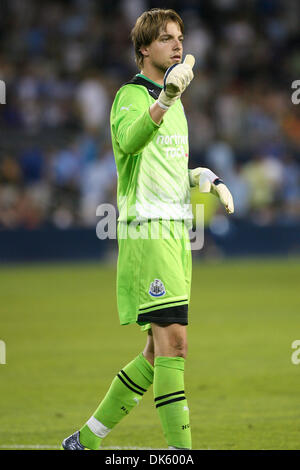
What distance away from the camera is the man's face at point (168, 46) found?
17.0 ft

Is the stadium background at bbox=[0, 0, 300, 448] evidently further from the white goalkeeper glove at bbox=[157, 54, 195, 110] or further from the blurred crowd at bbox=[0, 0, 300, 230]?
the white goalkeeper glove at bbox=[157, 54, 195, 110]

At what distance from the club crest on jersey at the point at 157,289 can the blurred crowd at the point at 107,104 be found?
1399cm

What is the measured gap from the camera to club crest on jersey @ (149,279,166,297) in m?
4.96

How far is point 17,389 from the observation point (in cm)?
782

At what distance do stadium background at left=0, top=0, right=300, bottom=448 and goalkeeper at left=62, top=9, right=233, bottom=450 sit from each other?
304 centimetres

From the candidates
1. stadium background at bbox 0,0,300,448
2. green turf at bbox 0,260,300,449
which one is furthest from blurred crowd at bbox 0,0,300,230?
green turf at bbox 0,260,300,449

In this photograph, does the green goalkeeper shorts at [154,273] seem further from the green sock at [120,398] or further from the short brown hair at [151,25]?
the short brown hair at [151,25]

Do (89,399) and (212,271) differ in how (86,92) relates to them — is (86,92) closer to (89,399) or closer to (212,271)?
(212,271)

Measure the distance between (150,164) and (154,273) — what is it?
62cm

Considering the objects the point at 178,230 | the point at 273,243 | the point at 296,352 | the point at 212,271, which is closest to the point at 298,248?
the point at 273,243

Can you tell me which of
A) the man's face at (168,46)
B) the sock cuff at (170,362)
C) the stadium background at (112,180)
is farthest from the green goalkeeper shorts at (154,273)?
the stadium background at (112,180)

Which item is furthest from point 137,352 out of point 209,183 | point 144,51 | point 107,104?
point 107,104

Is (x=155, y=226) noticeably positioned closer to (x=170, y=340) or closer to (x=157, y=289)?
(x=157, y=289)

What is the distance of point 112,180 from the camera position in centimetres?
1916
